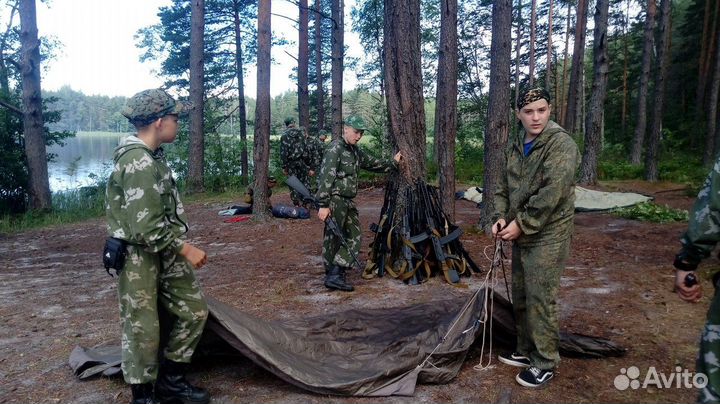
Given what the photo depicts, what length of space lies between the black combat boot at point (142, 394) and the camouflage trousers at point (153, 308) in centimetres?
10

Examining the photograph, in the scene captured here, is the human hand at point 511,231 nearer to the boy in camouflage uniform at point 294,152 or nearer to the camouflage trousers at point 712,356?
the camouflage trousers at point 712,356

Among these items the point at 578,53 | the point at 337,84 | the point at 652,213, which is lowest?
the point at 652,213

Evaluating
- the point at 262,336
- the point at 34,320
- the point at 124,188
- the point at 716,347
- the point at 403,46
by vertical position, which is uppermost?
the point at 403,46

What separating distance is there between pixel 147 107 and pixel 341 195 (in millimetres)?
2778

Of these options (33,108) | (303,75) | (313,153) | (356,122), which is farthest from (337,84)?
(356,122)

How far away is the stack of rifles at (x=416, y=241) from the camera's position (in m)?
5.52

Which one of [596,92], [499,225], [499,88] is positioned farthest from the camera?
[596,92]

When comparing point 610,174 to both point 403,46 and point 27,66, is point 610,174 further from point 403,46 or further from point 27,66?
point 27,66

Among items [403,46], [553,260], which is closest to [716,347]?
[553,260]

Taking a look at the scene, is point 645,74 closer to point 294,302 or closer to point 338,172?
point 338,172

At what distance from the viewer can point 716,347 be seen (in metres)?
1.85

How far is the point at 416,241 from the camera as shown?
5516 millimetres

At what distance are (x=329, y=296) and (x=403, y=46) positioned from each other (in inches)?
132

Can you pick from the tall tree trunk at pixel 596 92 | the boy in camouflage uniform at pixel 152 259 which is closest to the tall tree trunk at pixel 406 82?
the boy in camouflage uniform at pixel 152 259
